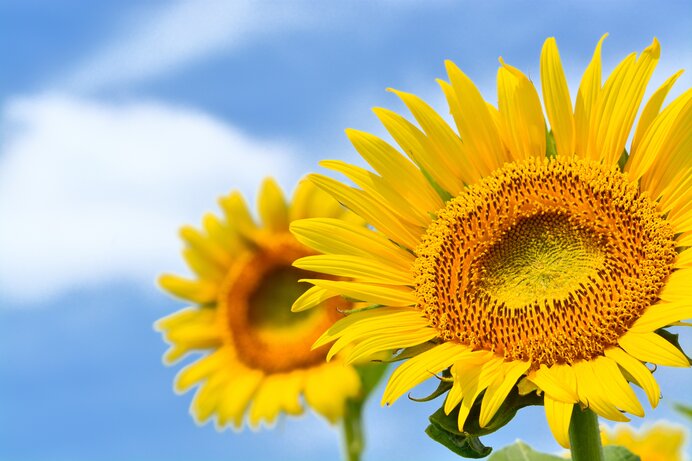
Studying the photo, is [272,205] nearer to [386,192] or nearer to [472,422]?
[386,192]

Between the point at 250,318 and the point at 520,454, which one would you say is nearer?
the point at 520,454

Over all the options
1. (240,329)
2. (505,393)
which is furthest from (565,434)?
(240,329)

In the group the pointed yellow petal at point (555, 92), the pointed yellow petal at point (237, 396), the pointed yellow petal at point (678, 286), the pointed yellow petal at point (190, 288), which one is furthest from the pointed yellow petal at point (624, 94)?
the pointed yellow petal at point (190, 288)

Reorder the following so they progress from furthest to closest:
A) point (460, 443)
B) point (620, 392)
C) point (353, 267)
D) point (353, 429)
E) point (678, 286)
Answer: point (353, 429) < point (353, 267) < point (678, 286) < point (460, 443) < point (620, 392)

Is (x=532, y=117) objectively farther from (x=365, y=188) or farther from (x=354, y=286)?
(x=354, y=286)

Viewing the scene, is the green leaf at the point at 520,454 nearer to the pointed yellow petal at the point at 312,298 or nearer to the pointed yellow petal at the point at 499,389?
the pointed yellow petal at the point at 499,389

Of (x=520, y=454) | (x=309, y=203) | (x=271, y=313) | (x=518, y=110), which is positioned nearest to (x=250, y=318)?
(x=271, y=313)

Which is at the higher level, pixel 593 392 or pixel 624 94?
pixel 624 94
